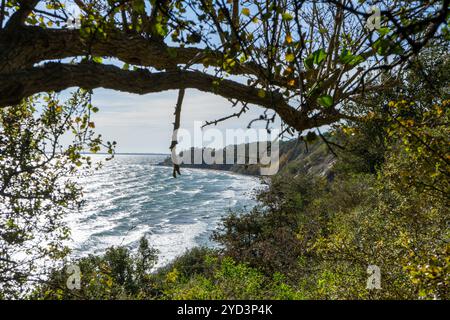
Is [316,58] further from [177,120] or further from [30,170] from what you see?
[30,170]

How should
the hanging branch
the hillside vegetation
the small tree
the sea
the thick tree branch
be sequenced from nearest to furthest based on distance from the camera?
1. the thick tree branch
2. the hanging branch
3. the hillside vegetation
4. the small tree
5. the sea

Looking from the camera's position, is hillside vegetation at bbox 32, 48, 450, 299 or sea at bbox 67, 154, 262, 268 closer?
hillside vegetation at bbox 32, 48, 450, 299

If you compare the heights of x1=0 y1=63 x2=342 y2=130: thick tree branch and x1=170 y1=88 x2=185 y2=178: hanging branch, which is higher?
x1=0 y1=63 x2=342 y2=130: thick tree branch

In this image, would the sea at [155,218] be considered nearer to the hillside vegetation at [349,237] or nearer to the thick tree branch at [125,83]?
the hillside vegetation at [349,237]

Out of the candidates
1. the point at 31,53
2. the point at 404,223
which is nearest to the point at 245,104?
the point at 31,53

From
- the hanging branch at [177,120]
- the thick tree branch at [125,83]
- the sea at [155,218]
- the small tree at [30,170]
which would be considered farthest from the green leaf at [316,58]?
the sea at [155,218]

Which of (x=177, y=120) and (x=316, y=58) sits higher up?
(x=316, y=58)

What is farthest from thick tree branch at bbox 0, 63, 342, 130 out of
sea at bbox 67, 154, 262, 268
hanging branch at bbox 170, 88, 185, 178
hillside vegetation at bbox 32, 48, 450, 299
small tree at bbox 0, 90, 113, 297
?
sea at bbox 67, 154, 262, 268

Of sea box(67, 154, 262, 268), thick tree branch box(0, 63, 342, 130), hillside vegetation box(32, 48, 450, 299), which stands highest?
thick tree branch box(0, 63, 342, 130)

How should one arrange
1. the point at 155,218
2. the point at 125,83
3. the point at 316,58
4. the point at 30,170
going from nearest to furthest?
the point at 316,58
the point at 125,83
the point at 30,170
the point at 155,218

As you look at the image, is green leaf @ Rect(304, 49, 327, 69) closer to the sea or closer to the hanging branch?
the hanging branch

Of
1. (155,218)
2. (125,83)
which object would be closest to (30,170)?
(125,83)
